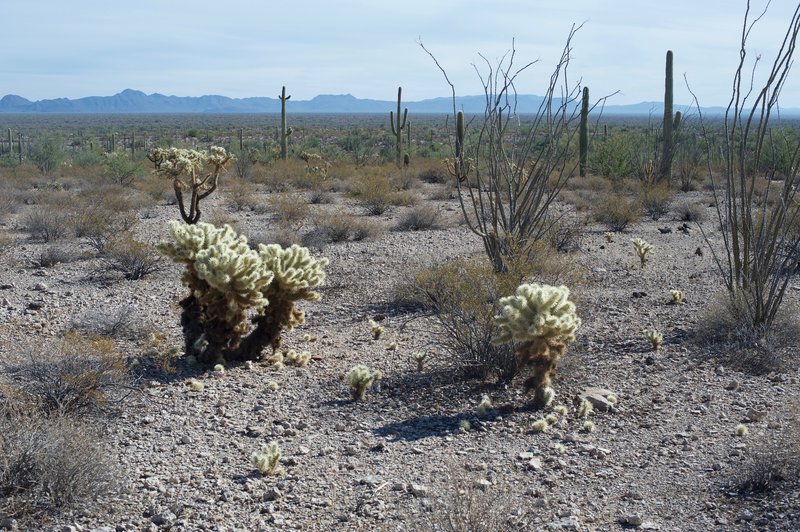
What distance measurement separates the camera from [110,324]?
8492mm

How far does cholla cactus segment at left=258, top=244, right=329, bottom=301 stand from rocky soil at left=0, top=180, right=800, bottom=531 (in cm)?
70

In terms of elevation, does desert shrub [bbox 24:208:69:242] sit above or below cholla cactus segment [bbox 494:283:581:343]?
below

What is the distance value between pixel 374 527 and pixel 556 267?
4.84 meters

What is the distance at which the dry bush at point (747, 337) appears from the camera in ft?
25.0

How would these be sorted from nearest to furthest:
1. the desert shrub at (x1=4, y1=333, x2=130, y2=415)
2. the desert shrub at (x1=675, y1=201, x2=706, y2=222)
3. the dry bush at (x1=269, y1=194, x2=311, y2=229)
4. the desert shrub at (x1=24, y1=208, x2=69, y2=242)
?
the desert shrub at (x1=4, y1=333, x2=130, y2=415)
the desert shrub at (x1=24, y1=208, x2=69, y2=242)
the dry bush at (x1=269, y1=194, x2=311, y2=229)
the desert shrub at (x1=675, y1=201, x2=706, y2=222)

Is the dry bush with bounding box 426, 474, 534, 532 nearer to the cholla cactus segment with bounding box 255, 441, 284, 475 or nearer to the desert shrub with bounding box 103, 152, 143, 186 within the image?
the cholla cactus segment with bounding box 255, 441, 284, 475

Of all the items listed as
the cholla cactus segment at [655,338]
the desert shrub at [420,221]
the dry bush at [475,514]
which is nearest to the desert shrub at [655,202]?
the desert shrub at [420,221]

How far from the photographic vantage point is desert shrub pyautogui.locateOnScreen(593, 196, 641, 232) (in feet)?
55.7

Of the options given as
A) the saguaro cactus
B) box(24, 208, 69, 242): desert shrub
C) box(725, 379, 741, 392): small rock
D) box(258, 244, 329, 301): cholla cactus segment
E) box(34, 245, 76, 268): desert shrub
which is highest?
the saguaro cactus

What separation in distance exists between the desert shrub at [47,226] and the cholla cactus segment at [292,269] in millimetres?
8398

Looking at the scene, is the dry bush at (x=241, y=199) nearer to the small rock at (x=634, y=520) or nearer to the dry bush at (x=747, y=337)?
the dry bush at (x=747, y=337)

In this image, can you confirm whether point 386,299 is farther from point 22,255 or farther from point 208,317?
point 22,255

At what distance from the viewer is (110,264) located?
471 inches

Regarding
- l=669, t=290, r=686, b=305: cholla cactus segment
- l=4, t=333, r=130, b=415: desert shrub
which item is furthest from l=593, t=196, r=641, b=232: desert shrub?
l=4, t=333, r=130, b=415: desert shrub
